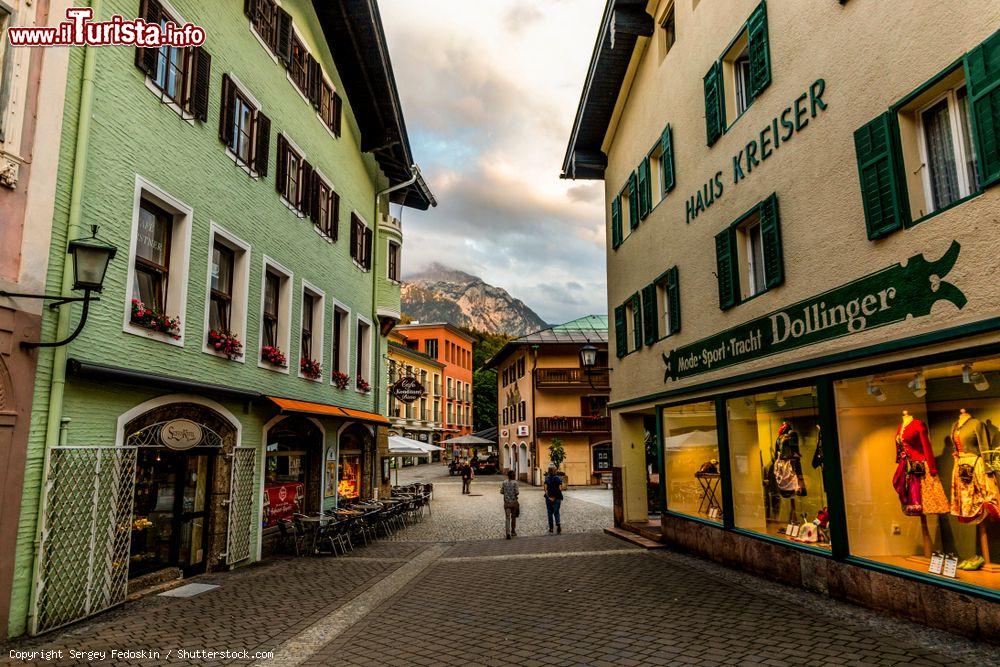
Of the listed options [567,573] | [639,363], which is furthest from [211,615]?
[639,363]

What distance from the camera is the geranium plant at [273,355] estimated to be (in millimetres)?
12922

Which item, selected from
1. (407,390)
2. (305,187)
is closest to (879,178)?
(305,187)

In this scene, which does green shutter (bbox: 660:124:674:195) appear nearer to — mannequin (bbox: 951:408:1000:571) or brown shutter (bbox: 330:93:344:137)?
mannequin (bbox: 951:408:1000:571)

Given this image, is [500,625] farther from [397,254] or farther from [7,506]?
[397,254]

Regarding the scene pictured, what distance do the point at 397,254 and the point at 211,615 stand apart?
50.9 feet

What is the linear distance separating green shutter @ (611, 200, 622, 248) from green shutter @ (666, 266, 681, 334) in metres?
4.18

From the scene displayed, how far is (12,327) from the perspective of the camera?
6.92 metres

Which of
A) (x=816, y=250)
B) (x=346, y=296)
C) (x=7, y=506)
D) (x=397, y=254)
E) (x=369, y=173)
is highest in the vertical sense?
(x=369, y=173)

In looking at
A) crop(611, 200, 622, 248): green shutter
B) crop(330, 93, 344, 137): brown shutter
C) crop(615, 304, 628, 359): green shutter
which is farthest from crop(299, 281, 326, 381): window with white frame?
crop(611, 200, 622, 248): green shutter

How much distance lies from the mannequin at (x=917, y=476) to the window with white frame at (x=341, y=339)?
529 inches

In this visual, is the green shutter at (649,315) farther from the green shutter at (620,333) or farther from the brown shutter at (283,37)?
the brown shutter at (283,37)

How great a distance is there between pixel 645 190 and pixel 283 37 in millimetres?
8798

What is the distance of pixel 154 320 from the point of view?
364 inches

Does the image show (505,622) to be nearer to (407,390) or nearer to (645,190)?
→ (645,190)
